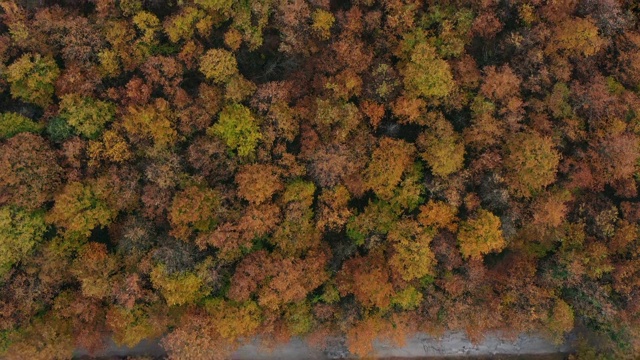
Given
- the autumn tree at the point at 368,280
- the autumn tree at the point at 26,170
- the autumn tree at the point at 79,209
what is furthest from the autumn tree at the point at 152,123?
the autumn tree at the point at 368,280

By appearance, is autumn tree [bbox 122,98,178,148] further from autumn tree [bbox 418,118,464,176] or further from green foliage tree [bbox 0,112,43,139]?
autumn tree [bbox 418,118,464,176]

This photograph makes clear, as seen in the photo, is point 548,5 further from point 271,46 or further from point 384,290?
point 384,290

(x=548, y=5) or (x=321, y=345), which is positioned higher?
(x=548, y=5)

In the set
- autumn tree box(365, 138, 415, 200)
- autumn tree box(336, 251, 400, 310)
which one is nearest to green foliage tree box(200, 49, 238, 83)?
autumn tree box(365, 138, 415, 200)

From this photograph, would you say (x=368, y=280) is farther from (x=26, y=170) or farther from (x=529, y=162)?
(x=26, y=170)

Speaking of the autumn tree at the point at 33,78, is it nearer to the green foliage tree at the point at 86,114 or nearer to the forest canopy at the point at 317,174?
the forest canopy at the point at 317,174

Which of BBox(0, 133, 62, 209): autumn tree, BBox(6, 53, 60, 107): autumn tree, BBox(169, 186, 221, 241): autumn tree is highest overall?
BBox(6, 53, 60, 107): autumn tree

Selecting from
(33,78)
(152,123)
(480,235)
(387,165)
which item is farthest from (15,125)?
(480,235)

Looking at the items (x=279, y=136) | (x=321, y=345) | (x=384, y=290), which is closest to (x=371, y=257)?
(x=384, y=290)
